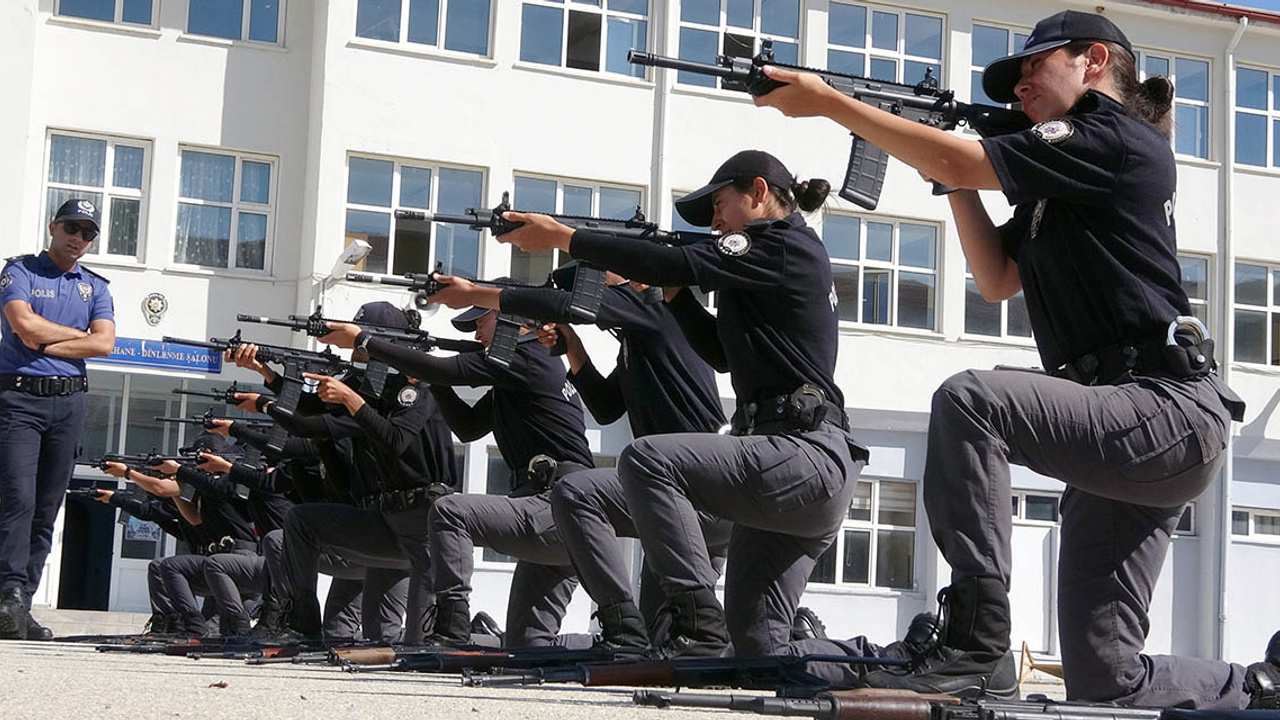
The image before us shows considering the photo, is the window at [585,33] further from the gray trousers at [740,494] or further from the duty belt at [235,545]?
the gray trousers at [740,494]

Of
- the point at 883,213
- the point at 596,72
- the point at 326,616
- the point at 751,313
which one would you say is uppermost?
the point at 596,72

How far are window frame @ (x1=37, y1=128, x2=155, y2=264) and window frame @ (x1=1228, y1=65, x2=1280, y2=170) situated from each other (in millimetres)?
18434

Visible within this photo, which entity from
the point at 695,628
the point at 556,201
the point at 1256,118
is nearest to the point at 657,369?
the point at 695,628

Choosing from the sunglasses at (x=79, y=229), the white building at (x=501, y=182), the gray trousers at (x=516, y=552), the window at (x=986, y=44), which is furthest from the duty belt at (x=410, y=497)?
the window at (x=986, y=44)

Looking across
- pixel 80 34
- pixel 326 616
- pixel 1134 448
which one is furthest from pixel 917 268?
pixel 1134 448

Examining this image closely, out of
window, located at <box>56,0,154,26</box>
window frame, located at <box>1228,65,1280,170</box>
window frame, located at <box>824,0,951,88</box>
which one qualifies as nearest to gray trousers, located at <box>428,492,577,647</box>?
window, located at <box>56,0,154,26</box>

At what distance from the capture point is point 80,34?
24.4m

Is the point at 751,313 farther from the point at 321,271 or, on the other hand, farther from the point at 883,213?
the point at 883,213

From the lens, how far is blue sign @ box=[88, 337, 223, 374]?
23.9 meters

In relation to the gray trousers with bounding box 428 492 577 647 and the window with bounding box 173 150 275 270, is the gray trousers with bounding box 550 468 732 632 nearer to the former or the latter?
the gray trousers with bounding box 428 492 577 647

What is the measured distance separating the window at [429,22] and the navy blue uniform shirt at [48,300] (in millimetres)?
15091

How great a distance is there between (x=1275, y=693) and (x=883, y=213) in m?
22.5

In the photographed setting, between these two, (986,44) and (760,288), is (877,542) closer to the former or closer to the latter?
(986,44)

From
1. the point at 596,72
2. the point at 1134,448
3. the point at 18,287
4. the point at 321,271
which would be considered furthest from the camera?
the point at 596,72
